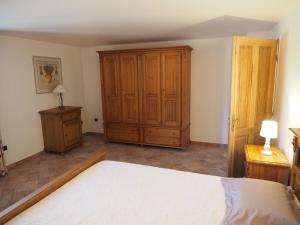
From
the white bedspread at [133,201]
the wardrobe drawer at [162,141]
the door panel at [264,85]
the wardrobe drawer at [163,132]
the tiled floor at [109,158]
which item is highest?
the door panel at [264,85]

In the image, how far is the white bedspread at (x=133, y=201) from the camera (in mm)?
1398

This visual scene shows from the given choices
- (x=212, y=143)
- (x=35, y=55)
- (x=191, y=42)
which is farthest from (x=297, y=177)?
(x=35, y=55)

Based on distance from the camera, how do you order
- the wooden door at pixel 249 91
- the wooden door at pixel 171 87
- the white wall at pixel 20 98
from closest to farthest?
the wooden door at pixel 249 91
the white wall at pixel 20 98
the wooden door at pixel 171 87

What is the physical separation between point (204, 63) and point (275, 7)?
207cm

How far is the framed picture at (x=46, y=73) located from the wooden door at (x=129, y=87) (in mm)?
1459

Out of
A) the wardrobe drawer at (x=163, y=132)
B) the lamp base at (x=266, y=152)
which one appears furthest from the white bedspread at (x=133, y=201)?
the wardrobe drawer at (x=163, y=132)

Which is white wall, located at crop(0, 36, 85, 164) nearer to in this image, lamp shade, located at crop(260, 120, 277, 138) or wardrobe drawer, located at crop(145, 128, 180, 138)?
wardrobe drawer, located at crop(145, 128, 180, 138)

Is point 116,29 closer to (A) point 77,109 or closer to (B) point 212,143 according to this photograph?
(A) point 77,109

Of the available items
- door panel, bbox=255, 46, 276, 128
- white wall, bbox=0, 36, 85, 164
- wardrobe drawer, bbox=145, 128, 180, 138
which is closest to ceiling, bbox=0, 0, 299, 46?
white wall, bbox=0, 36, 85, 164

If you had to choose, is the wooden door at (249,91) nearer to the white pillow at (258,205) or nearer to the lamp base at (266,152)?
the lamp base at (266,152)

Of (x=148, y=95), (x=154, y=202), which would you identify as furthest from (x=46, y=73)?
(x=154, y=202)

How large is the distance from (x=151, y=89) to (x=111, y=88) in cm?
94

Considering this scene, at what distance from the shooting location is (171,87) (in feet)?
13.5

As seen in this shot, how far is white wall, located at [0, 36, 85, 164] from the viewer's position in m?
3.56
